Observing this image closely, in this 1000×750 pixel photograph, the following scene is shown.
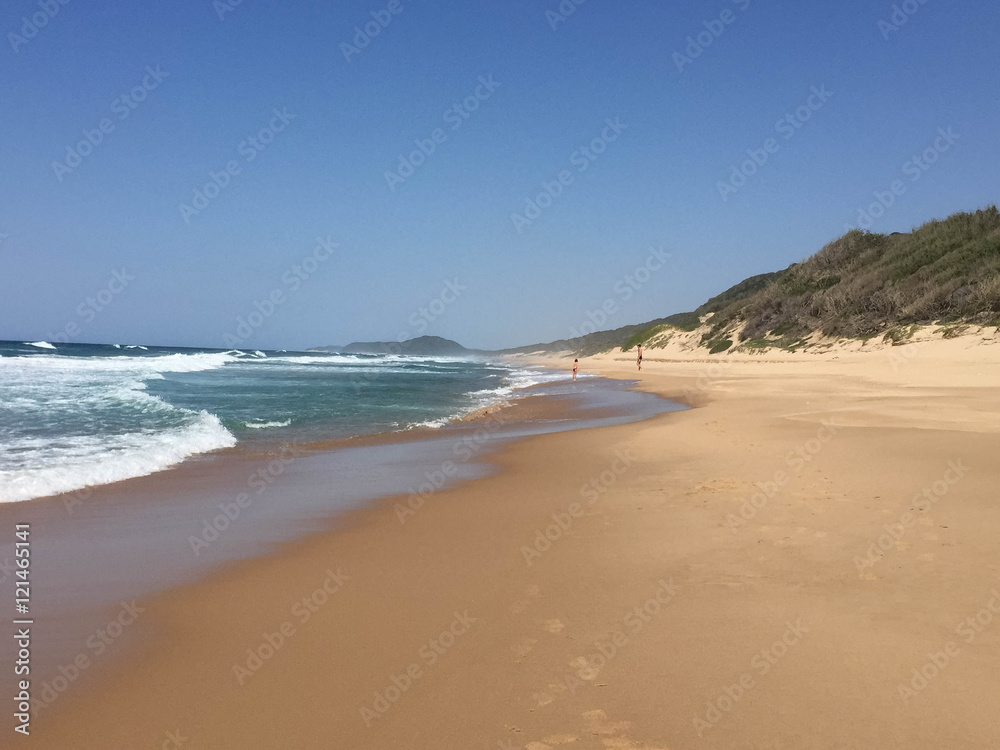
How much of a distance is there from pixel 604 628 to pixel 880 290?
44014mm

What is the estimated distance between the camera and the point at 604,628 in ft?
14.8

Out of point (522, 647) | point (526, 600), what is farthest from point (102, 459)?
point (522, 647)

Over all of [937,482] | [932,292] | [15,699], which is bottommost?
[15,699]

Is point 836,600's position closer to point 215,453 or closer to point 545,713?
point 545,713

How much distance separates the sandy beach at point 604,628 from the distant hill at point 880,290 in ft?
92.6

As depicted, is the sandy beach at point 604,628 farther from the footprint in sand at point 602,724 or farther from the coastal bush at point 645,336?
the coastal bush at point 645,336

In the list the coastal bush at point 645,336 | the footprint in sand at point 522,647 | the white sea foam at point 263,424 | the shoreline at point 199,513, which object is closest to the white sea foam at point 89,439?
the shoreline at point 199,513

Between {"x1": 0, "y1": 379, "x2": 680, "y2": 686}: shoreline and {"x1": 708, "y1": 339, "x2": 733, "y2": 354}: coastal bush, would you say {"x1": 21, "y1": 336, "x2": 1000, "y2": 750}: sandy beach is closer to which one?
{"x1": 0, "y1": 379, "x2": 680, "y2": 686}: shoreline

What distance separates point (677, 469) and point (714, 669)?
20.4 feet

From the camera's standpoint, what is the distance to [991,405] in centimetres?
1348

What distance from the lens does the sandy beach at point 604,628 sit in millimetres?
3410

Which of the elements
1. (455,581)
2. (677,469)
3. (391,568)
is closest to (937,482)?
(677,469)

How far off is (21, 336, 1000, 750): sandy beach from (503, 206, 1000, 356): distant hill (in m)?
28.2

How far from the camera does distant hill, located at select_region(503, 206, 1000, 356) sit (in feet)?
107
